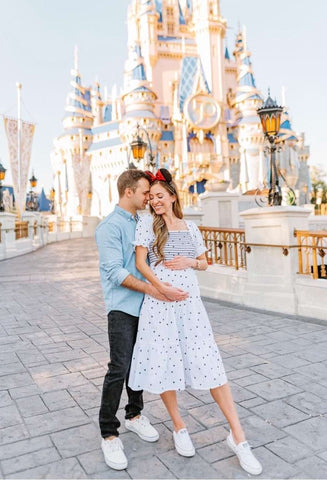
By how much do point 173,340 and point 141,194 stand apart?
3.26 ft

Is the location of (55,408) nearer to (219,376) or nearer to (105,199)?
(219,376)

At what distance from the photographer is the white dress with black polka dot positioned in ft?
8.27

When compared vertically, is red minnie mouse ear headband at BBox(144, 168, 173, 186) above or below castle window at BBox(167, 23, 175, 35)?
below

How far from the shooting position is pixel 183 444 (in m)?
2.54

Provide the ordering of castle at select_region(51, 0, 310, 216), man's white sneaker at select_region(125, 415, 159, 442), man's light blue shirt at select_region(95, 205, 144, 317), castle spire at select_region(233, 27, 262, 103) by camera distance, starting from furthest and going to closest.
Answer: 1. castle spire at select_region(233, 27, 262, 103)
2. castle at select_region(51, 0, 310, 216)
3. man's white sneaker at select_region(125, 415, 159, 442)
4. man's light blue shirt at select_region(95, 205, 144, 317)

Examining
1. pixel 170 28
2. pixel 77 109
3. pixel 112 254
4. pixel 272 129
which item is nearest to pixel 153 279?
pixel 112 254

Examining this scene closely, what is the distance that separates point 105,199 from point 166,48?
2038 centimetres

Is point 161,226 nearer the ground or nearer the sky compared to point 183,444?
nearer the sky

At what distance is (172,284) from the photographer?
8.34 feet

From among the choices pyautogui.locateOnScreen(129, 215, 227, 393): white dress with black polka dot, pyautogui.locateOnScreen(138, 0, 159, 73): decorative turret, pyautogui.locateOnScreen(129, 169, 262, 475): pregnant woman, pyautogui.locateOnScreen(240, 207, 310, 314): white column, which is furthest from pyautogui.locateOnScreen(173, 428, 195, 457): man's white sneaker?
pyautogui.locateOnScreen(138, 0, 159, 73): decorative turret

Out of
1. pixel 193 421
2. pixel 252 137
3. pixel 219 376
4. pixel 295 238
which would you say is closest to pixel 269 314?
pixel 295 238

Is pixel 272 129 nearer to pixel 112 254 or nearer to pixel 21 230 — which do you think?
pixel 112 254

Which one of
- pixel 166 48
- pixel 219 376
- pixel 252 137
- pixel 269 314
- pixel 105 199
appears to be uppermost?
pixel 166 48

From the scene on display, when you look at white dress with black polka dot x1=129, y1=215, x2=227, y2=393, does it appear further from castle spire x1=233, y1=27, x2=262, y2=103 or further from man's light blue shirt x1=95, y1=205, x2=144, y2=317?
castle spire x1=233, y1=27, x2=262, y2=103
